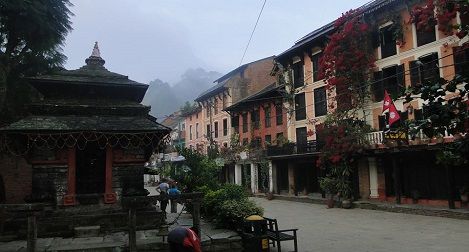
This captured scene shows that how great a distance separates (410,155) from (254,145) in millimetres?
19158

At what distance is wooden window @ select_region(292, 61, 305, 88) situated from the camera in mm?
33406

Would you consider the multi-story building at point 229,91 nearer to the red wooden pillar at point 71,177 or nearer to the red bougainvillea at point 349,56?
the red bougainvillea at point 349,56

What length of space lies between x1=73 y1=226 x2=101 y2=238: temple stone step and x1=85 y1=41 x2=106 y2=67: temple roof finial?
24.9 feet

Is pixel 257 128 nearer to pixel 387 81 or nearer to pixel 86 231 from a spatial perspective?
pixel 387 81

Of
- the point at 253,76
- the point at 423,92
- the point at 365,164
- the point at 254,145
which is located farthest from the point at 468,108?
the point at 253,76

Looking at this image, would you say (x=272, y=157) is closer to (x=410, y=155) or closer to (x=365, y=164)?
(x=365, y=164)

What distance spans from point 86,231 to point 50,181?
7.24 feet

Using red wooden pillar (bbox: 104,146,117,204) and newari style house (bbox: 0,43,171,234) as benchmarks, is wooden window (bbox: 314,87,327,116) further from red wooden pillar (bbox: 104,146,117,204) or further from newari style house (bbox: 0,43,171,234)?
red wooden pillar (bbox: 104,146,117,204)

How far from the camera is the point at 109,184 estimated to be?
44.8 ft

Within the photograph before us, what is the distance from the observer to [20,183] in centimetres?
2022

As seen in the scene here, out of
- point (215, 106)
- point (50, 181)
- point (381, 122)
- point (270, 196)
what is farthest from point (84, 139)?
point (215, 106)

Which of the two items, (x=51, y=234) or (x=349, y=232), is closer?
(x=51, y=234)

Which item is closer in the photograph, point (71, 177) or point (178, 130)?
point (71, 177)

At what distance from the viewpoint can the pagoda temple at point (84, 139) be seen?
12.8 m
